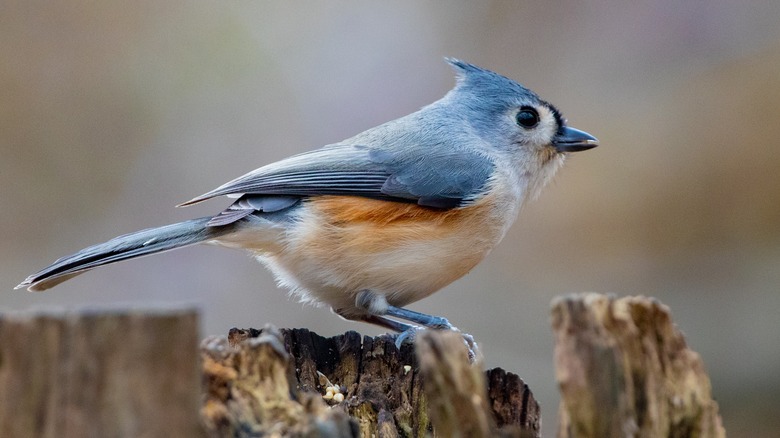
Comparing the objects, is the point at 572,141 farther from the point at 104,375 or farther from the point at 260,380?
the point at 104,375

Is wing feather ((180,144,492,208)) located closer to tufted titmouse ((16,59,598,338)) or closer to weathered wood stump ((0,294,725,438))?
tufted titmouse ((16,59,598,338))

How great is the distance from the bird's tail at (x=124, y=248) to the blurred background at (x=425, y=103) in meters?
2.59

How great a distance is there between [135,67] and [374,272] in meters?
4.12

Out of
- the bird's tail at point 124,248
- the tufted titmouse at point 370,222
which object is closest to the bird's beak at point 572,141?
the tufted titmouse at point 370,222

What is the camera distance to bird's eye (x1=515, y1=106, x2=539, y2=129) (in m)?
4.17

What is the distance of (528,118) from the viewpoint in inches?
164

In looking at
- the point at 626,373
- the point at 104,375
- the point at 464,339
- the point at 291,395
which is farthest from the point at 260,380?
the point at 464,339

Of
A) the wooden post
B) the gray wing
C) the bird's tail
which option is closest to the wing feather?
the gray wing

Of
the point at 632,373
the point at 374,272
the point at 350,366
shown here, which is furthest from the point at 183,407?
the point at 374,272

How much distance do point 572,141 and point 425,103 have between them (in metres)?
2.65

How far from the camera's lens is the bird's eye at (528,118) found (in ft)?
13.7

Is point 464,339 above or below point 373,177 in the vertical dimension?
below

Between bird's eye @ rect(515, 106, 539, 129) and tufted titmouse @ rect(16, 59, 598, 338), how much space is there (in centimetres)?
32

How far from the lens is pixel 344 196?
362cm
